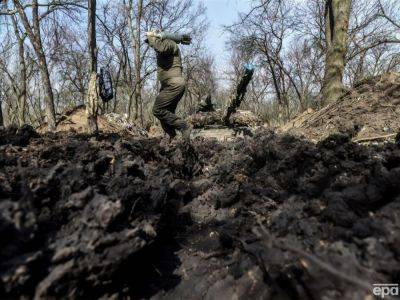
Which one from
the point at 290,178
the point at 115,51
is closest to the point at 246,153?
the point at 290,178

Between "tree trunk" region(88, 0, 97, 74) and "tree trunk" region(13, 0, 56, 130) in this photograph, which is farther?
"tree trunk" region(13, 0, 56, 130)

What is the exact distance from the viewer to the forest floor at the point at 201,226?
1765mm

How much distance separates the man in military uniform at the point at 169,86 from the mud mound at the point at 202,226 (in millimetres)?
2041

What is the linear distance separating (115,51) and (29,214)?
2607 cm

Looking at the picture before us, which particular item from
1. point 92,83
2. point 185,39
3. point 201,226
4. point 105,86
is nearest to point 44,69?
point 105,86

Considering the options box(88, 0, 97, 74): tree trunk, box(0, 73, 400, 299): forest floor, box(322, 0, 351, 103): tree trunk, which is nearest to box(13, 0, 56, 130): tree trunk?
box(88, 0, 97, 74): tree trunk

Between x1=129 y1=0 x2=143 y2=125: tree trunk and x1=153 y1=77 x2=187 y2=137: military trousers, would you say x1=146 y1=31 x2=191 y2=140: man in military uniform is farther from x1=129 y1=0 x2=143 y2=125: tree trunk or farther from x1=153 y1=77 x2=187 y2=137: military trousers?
x1=129 y1=0 x2=143 y2=125: tree trunk

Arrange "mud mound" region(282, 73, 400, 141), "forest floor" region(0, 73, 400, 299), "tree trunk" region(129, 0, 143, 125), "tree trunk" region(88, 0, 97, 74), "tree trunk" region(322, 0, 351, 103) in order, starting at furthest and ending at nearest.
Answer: "tree trunk" region(129, 0, 143, 125), "tree trunk" region(322, 0, 351, 103), "tree trunk" region(88, 0, 97, 74), "mud mound" region(282, 73, 400, 141), "forest floor" region(0, 73, 400, 299)

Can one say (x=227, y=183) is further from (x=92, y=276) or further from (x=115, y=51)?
(x=115, y=51)

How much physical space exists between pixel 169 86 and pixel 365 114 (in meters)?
3.06

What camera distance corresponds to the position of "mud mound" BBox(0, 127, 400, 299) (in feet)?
5.79

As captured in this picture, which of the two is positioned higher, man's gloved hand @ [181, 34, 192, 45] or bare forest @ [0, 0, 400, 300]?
man's gloved hand @ [181, 34, 192, 45]

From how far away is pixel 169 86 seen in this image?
19.9 ft

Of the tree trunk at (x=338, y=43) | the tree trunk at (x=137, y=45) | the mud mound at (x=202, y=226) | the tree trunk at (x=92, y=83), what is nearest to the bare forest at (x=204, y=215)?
the mud mound at (x=202, y=226)
